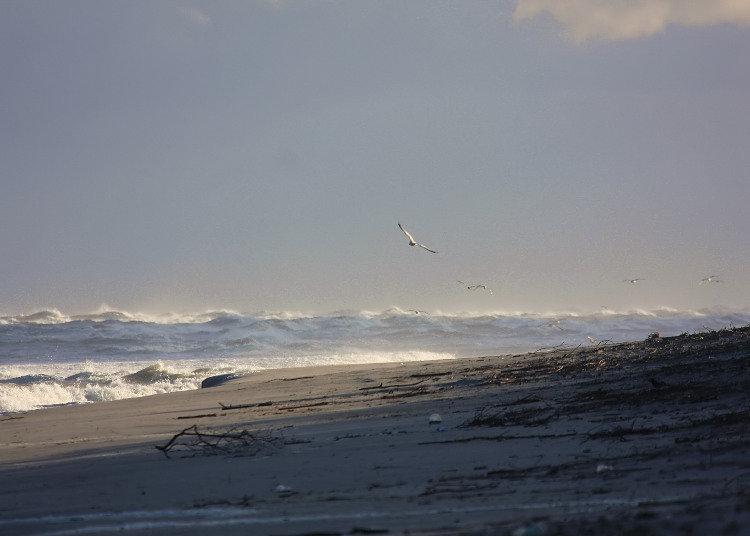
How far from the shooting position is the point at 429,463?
4.67 metres

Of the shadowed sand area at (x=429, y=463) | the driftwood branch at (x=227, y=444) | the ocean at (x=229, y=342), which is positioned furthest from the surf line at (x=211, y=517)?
the ocean at (x=229, y=342)

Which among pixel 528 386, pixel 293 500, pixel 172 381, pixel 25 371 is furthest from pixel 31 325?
pixel 293 500

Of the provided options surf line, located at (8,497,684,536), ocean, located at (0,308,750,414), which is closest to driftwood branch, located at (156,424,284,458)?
surf line, located at (8,497,684,536)

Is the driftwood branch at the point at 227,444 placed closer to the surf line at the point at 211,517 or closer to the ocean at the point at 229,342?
the surf line at the point at 211,517

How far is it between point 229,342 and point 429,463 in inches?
995

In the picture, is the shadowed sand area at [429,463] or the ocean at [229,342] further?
the ocean at [229,342]

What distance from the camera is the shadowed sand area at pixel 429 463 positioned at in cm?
321

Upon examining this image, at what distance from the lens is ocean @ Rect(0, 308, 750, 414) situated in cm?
1636

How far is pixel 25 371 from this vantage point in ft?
64.3

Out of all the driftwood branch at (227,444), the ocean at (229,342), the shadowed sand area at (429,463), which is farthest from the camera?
the ocean at (229,342)

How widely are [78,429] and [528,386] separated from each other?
17.9ft

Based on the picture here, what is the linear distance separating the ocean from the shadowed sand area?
742cm

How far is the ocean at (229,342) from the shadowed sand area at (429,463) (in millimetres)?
7425

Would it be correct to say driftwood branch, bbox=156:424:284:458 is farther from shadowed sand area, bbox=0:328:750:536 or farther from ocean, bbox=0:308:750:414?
ocean, bbox=0:308:750:414
